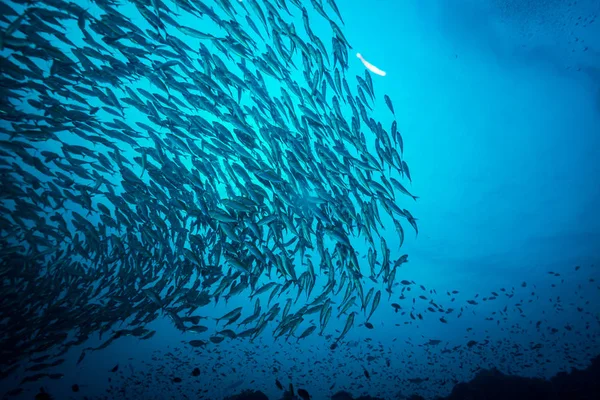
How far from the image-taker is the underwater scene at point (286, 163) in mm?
5117

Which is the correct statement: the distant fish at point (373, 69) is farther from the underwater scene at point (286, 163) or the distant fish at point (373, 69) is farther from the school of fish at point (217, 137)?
the school of fish at point (217, 137)

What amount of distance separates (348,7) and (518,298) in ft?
128

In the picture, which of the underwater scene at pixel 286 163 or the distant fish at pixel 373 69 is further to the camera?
the distant fish at pixel 373 69

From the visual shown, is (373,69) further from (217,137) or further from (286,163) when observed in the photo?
(217,137)

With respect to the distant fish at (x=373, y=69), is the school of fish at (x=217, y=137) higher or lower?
lower

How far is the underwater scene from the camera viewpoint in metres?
5.12

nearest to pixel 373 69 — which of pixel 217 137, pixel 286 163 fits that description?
pixel 286 163

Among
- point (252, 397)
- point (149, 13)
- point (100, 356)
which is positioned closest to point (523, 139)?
point (149, 13)

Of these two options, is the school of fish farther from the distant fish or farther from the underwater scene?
the distant fish

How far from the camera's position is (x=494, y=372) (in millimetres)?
15773

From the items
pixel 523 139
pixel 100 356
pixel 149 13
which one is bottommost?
pixel 100 356

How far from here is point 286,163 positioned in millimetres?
6988

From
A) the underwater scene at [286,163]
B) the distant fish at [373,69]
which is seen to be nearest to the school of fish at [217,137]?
the underwater scene at [286,163]

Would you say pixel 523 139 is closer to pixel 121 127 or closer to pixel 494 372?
pixel 494 372
